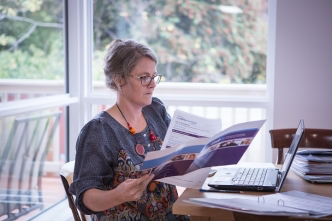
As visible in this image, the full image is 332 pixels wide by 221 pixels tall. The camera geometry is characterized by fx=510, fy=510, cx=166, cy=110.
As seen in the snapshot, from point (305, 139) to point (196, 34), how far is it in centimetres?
146

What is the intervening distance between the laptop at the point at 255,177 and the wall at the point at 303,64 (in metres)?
1.55

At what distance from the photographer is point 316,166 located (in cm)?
193

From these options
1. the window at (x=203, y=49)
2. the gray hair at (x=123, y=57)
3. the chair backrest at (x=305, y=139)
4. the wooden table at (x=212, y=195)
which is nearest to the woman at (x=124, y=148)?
the gray hair at (x=123, y=57)

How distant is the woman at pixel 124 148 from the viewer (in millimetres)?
1761

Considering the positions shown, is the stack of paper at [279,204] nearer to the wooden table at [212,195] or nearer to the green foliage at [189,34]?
the wooden table at [212,195]

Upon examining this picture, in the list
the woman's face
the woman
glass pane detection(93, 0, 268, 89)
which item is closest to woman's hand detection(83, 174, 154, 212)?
the woman

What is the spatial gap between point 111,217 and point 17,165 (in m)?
1.35

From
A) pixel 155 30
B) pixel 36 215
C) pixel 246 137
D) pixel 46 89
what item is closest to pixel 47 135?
pixel 46 89

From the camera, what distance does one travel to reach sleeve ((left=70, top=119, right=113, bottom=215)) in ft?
5.84

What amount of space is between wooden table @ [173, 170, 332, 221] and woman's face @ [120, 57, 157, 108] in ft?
1.54

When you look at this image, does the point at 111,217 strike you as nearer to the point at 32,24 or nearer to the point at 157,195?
the point at 157,195

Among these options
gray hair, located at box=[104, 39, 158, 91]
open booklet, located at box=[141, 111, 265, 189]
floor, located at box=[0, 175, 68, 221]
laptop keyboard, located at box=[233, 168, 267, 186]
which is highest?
gray hair, located at box=[104, 39, 158, 91]

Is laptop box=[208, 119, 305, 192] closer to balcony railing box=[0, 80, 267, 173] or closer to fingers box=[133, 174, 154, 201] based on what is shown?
fingers box=[133, 174, 154, 201]

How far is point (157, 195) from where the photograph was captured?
195 cm
